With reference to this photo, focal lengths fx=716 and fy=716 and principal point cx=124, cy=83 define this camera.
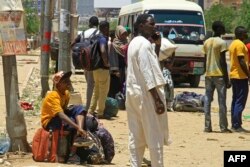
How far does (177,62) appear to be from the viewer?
76.6 ft

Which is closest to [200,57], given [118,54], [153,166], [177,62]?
[177,62]

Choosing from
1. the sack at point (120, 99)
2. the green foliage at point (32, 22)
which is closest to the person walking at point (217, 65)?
the sack at point (120, 99)

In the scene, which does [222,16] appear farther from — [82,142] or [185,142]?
[82,142]

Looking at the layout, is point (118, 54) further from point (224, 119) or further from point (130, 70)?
point (130, 70)

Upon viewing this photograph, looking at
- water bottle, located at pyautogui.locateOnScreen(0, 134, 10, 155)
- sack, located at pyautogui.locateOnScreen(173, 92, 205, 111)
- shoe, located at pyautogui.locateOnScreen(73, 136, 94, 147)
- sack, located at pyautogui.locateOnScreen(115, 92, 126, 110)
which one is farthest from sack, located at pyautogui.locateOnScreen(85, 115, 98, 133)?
sack, located at pyautogui.locateOnScreen(173, 92, 205, 111)

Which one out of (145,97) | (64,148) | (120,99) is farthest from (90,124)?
(120,99)

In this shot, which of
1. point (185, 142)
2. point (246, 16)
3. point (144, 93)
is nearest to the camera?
point (144, 93)

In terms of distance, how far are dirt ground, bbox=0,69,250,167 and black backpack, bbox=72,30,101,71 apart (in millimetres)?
1102

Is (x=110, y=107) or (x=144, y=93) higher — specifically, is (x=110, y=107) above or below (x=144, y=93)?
below

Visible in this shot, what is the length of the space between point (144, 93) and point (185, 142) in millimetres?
4008

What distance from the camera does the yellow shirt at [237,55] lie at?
37.9 feet

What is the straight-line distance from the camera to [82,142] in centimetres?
837

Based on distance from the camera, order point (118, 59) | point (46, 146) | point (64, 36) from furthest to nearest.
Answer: point (118, 59), point (64, 36), point (46, 146)

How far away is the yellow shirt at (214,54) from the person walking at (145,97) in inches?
165
